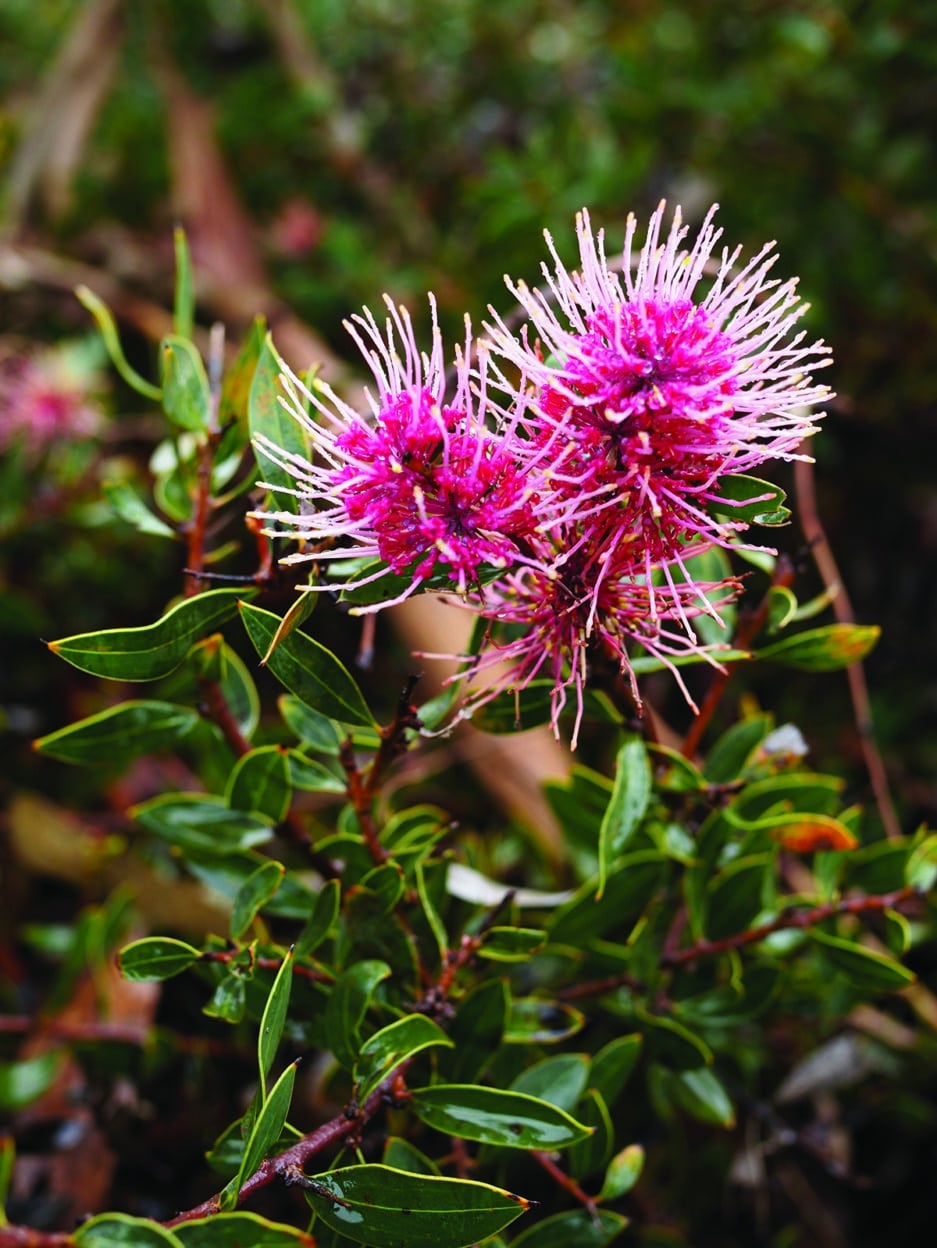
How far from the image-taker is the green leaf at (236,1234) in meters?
0.54

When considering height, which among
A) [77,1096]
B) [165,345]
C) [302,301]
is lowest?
[77,1096]

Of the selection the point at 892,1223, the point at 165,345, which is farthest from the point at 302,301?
the point at 892,1223

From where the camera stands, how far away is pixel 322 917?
74 centimetres

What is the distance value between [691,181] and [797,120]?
30cm

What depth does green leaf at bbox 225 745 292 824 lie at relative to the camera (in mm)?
796

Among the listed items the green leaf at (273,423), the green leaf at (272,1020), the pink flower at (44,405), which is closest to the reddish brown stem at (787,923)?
the green leaf at (272,1020)

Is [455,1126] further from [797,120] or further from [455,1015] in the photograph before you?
[797,120]

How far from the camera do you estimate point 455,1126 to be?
0.67 metres

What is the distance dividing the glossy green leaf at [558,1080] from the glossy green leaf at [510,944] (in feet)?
0.41

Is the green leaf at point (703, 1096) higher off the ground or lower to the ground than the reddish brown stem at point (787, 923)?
lower

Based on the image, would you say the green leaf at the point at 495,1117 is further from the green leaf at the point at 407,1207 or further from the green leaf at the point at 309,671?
the green leaf at the point at 309,671

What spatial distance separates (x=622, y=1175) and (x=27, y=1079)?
680 mm

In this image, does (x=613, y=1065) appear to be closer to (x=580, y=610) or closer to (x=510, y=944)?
(x=510, y=944)

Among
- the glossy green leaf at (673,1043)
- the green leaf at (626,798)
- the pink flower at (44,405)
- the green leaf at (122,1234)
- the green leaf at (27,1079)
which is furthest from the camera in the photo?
the pink flower at (44,405)
